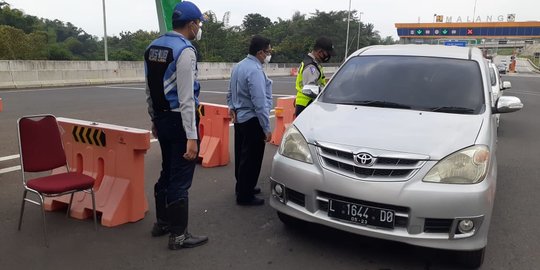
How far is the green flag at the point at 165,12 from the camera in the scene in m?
4.76

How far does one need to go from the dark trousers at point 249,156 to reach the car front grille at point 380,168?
1.57 metres

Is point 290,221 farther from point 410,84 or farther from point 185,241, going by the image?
point 410,84

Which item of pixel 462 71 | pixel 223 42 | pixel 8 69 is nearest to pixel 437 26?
pixel 223 42

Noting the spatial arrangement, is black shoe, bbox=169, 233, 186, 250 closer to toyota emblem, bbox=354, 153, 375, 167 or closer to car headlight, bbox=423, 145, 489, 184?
toyota emblem, bbox=354, 153, 375, 167

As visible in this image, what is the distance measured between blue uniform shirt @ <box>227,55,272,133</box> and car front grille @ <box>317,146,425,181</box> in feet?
4.60

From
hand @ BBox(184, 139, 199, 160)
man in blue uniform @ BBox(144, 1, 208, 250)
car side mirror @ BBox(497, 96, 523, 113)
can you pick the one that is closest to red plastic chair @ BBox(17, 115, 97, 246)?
man in blue uniform @ BBox(144, 1, 208, 250)

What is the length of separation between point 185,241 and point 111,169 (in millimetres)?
1141

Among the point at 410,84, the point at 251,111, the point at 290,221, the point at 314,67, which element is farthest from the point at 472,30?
the point at 290,221

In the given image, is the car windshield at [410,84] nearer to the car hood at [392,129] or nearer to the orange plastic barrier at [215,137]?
the car hood at [392,129]

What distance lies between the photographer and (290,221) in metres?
3.97

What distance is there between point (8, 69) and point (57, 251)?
1785 centimetres

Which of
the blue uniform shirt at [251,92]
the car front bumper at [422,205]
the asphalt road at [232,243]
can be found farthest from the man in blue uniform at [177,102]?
the car front bumper at [422,205]

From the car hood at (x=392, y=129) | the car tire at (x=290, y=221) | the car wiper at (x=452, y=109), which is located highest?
the car wiper at (x=452, y=109)

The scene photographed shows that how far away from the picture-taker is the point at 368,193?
3.16m
